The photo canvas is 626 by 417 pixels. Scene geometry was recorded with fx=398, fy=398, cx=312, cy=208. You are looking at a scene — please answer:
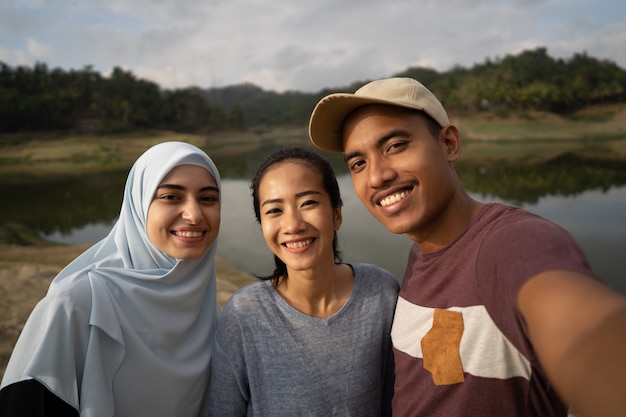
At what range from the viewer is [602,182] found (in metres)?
15.1

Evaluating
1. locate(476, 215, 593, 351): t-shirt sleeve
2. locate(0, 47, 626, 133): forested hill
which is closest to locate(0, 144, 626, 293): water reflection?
locate(476, 215, 593, 351): t-shirt sleeve

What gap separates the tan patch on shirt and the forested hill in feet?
142

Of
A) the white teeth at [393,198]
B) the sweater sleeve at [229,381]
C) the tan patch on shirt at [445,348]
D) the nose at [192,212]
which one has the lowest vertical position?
the sweater sleeve at [229,381]

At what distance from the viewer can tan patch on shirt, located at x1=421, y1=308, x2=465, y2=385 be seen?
3.98ft

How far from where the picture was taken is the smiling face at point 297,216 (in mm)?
1688

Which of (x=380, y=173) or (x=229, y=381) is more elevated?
(x=380, y=173)

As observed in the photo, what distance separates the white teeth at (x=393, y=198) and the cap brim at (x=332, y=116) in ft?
1.01

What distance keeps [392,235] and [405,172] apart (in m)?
8.01

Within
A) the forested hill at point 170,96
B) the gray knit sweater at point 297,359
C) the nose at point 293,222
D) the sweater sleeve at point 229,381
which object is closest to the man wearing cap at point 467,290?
the gray knit sweater at point 297,359

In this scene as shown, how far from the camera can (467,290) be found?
121 cm

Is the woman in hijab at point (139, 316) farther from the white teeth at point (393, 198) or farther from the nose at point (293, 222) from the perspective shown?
the white teeth at point (393, 198)

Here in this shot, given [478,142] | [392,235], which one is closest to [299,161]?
[392,235]

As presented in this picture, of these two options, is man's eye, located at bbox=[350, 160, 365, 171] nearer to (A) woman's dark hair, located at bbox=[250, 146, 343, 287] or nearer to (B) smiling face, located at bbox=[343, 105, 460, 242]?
(B) smiling face, located at bbox=[343, 105, 460, 242]

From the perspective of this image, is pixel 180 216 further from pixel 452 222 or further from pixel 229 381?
pixel 452 222
